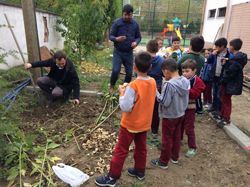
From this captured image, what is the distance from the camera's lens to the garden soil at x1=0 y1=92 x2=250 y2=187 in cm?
241

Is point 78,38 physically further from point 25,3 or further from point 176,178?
point 176,178

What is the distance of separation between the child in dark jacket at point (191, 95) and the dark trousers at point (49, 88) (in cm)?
251

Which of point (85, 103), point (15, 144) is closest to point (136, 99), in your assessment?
point (15, 144)

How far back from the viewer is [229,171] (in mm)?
2609

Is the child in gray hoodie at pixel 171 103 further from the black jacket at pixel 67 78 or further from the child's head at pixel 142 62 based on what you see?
the black jacket at pixel 67 78

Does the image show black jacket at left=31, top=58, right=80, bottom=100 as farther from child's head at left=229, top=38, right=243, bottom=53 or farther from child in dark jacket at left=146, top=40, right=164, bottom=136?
child's head at left=229, top=38, right=243, bottom=53

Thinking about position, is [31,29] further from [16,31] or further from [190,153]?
[190,153]

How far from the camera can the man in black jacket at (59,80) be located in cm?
379

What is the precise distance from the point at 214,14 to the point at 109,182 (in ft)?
50.6

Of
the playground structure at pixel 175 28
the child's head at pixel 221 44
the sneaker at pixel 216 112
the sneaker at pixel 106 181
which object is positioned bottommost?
the sneaker at pixel 106 181

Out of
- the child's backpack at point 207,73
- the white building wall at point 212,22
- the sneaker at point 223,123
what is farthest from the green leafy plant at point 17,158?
the white building wall at point 212,22

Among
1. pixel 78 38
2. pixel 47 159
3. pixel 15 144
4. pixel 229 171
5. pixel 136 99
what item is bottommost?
pixel 229 171

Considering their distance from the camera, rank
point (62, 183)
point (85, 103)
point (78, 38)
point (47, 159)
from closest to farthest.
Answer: point (62, 183), point (47, 159), point (85, 103), point (78, 38)

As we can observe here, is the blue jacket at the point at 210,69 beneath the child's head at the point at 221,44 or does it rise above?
beneath
